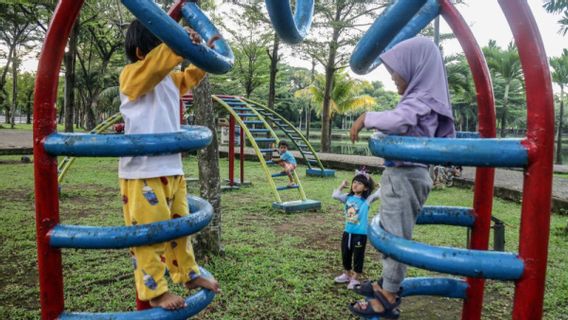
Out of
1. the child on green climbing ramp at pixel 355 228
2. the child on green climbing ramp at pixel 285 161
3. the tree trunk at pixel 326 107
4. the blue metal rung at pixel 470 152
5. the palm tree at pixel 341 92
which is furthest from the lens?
the palm tree at pixel 341 92

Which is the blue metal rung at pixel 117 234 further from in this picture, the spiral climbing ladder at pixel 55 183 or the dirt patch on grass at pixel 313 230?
the dirt patch on grass at pixel 313 230

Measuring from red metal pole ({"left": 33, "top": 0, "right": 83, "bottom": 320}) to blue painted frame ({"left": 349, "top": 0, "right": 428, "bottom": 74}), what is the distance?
100 cm

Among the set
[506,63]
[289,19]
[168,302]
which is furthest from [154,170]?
[506,63]

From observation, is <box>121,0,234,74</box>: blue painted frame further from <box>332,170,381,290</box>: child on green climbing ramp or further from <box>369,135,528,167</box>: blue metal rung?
<box>332,170,381,290</box>: child on green climbing ramp

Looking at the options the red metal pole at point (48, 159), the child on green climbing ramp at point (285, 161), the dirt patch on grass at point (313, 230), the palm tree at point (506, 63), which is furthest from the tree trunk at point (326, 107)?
the red metal pole at point (48, 159)

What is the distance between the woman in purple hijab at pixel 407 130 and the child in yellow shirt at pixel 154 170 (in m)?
0.63

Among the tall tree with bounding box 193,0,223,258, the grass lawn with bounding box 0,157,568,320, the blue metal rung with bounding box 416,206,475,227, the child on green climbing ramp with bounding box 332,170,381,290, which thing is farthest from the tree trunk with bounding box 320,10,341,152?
the blue metal rung with bounding box 416,206,475,227

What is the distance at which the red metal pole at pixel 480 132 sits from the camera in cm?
183

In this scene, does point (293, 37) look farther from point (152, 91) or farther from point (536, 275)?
point (536, 275)

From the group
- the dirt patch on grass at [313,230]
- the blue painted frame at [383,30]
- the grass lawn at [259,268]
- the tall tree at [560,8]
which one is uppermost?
the tall tree at [560,8]

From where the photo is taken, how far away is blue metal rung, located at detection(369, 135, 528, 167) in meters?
1.20

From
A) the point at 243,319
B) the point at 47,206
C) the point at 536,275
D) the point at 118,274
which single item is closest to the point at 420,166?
the point at 536,275

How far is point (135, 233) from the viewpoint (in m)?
1.50

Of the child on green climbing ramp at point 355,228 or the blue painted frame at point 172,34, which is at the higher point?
the blue painted frame at point 172,34
